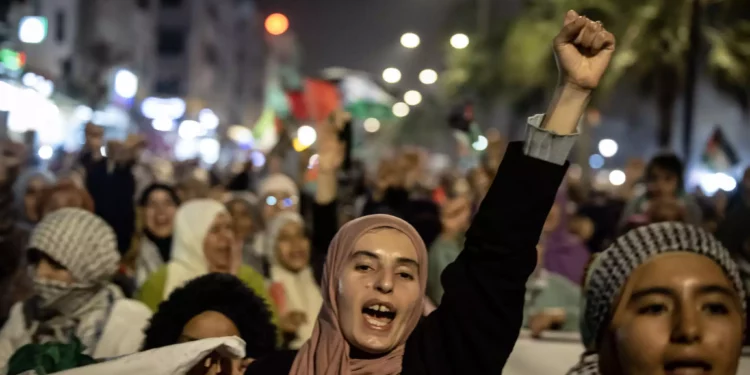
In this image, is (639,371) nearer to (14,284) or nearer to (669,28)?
(14,284)

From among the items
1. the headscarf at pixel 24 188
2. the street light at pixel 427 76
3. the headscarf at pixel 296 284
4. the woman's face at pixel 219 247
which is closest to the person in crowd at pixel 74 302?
the woman's face at pixel 219 247

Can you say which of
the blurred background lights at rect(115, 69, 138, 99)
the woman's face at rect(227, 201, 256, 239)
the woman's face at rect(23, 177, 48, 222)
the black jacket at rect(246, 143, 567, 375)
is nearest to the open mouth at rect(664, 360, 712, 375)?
the black jacket at rect(246, 143, 567, 375)

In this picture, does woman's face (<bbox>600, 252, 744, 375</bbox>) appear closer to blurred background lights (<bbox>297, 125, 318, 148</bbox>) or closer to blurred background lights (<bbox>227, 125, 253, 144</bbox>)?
blurred background lights (<bbox>297, 125, 318, 148</bbox>)

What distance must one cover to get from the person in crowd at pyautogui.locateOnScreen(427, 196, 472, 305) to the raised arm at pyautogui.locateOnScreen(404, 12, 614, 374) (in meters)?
3.52

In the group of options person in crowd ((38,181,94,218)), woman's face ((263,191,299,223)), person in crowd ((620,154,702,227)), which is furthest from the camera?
woman's face ((263,191,299,223))

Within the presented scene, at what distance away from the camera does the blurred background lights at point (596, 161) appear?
184 feet

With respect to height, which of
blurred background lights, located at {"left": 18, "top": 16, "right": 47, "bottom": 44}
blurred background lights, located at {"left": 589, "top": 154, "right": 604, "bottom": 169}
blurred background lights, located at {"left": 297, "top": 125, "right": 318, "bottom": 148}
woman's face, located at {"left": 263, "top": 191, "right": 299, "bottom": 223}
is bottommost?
woman's face, located at {"left": 263, "top": 191, "right": 299, "bottom": 223}

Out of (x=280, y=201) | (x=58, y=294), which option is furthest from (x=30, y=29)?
(x=58, y=294)

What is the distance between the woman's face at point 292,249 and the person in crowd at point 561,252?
1694 mm

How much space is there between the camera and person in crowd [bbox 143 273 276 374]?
4145mm

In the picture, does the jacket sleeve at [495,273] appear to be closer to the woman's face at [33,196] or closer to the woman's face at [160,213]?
the woman's face at [160,213]

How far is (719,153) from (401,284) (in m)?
14.4

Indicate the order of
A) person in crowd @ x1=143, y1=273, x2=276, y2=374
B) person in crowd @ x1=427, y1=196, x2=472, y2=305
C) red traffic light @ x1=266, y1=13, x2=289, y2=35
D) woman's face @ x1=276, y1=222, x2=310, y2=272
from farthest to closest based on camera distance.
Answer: red traffic light @ x1=266, y1=13, x2=289, y2=35
woman's face @ x1=276, y1=222, x2=310, y2=272
person in crowd @ x1=427, y1=196, x2=472, y2=305
person in crowd @ x1=143, y1=273, x2=276, y2=374

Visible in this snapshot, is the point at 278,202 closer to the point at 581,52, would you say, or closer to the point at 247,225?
the point at 247,225
